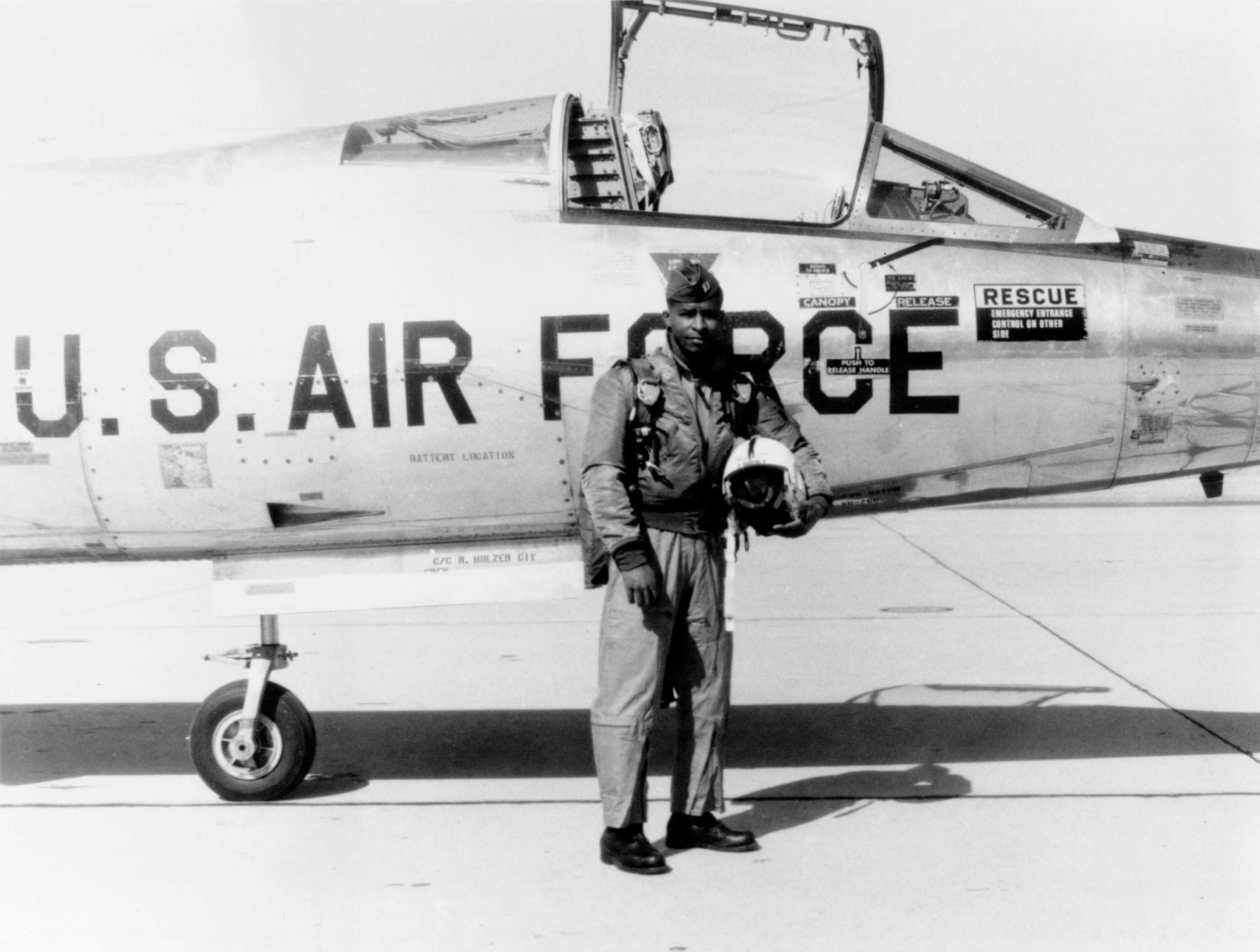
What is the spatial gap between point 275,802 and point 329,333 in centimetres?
197

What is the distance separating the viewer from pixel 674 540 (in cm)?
510

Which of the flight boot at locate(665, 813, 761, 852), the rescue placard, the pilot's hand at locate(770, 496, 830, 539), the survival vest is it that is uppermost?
the rescue placard

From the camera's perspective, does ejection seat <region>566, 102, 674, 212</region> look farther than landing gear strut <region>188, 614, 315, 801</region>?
Yes

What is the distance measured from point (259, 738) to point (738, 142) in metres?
3.28

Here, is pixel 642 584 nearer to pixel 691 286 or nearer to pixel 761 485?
pixel 761 485

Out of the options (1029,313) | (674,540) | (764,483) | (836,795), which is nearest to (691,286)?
(764,483)

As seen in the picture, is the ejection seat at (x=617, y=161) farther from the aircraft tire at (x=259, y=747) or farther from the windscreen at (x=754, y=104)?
the aircraft tire at (x=259, y=747)

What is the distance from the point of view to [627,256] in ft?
19.0

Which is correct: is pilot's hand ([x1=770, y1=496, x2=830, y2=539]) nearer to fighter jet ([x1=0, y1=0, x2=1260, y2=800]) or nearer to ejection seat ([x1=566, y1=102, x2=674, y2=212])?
fighter jet ([x1=0, y1=0, x2=1260, y2=800])

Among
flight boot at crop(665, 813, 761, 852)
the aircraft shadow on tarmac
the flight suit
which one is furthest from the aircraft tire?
flight boot at crop(665, 813, 761, 852)

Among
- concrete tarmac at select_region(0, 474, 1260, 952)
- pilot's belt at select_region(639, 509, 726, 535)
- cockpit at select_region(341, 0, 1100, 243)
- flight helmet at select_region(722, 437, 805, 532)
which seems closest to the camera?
concrete tarmac at select_region(0, 474, 1260, 952)

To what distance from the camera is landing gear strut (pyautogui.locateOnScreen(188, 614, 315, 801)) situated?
595cm

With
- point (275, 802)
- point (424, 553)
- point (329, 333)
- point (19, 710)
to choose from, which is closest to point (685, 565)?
point (424, 553)

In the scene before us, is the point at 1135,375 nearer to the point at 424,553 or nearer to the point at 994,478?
the point at 994,478
